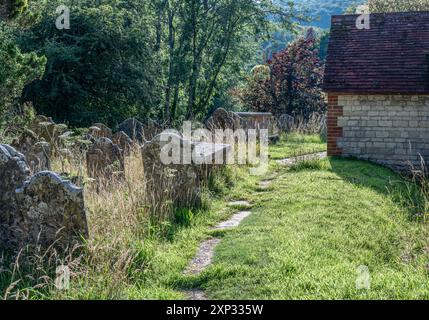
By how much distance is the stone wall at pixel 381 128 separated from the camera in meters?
13.5

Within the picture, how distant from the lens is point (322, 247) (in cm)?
645

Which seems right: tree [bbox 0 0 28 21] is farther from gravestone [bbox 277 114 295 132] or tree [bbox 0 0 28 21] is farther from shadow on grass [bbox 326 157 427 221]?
gravestone [bbox 277 114 295 132]

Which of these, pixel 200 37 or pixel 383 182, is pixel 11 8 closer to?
pixel 383 182

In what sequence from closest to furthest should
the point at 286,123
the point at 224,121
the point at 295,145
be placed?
the point at 224,121 < the point at 295,145 < the point at 286,123

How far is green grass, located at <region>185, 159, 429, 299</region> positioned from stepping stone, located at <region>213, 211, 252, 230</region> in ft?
0.63

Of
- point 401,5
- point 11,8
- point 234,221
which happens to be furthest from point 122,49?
point 401,5

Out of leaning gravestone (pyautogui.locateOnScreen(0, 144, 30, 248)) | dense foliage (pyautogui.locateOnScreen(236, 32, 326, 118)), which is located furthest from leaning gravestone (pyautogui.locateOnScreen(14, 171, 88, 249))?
dense foliage (pyautogui.locateOnScreen(236, 32, 326, 118))

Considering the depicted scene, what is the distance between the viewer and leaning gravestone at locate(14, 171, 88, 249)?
5.65m

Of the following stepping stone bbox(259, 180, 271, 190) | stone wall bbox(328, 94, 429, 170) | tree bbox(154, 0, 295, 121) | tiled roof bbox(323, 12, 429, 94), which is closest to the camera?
stepping stone bbox(259, 180, 271, 190)

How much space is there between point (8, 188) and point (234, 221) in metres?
3.37

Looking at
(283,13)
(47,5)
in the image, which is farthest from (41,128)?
(283,13)

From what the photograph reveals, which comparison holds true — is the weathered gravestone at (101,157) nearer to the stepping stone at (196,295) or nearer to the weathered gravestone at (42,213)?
the weathered gravestone at (42,213)
